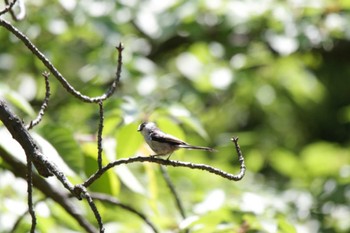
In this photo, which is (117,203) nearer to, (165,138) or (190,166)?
(165,138)

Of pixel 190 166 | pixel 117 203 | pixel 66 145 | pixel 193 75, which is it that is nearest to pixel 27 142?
pixel 190 166

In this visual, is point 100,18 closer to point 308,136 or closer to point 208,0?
point 208,0

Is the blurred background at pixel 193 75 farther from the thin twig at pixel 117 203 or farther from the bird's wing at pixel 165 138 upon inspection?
the bird's wing at pixel 165 138

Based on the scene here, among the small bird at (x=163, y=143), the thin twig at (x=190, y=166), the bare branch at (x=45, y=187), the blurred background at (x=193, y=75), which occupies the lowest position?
the thin twig at (x=190, y=166)

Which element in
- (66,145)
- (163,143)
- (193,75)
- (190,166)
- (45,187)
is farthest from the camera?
(193,75)

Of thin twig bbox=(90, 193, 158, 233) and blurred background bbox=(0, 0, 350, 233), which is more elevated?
blurred background bbox=(0, 0, 350, 233)

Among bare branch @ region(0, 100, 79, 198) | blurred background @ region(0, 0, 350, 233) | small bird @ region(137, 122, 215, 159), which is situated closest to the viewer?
bare branch @ region(0, 100, 79, 198)

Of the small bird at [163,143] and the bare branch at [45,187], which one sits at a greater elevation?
the bare branch at [45,187]

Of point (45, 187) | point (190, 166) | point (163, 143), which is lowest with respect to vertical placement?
point (190, 166)

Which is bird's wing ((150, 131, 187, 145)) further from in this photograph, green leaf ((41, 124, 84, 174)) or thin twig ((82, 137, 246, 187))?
thin twig ((82, 137, 246, 187))

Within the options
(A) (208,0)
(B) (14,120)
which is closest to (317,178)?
(A) (208,0)

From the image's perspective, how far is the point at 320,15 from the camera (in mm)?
5992

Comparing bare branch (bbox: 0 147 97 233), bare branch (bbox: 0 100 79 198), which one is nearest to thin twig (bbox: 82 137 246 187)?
bare branch (bbox: 0 100 79 198)

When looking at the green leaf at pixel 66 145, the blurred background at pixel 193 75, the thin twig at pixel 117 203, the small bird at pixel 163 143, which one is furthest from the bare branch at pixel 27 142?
the blurred background at pixel 193 75
